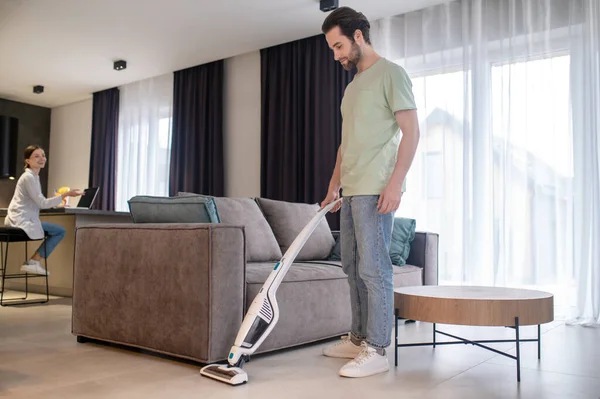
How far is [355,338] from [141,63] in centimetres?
451

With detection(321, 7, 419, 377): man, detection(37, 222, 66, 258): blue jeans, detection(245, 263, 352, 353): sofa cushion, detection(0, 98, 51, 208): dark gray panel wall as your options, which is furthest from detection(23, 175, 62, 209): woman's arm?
detection(0, 98, 51, 208): dark gray panel wall

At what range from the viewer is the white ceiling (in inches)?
174

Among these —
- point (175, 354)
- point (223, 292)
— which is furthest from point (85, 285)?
point (223, 292)

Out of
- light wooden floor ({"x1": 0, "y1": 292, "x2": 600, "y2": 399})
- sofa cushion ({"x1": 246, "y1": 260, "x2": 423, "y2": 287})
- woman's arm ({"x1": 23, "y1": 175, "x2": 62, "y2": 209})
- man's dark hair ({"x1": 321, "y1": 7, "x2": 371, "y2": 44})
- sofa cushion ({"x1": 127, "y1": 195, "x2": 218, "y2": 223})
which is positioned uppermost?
man's dark hair ({"x1": 321, "y1": 7, "x2": 371, "y2": 44})

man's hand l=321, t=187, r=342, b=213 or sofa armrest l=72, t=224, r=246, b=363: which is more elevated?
man's hand l=321, t=187, r=342, b=213

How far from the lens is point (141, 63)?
5914 millimetres

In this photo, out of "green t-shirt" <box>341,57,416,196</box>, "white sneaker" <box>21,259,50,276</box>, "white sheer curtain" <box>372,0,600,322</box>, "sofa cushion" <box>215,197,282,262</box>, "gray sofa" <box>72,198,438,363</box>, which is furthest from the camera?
"white sneaker" <box>21,259,50,276</box>

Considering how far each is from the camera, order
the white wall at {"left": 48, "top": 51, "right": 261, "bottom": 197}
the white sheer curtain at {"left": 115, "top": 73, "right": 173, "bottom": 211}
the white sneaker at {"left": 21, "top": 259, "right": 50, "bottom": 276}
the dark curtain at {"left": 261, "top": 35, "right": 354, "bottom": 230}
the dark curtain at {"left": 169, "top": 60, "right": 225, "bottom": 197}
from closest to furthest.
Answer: the white sneaker at {"left": 21, "top": 259, "right": 50, "bottom": 276} → the dark curtain at {"left": 261, "top": 35, "right": 354, "bottom": 230} → the white wall at {"left": 48, "top": 51, "right": 261, "bottom": 197} → the dark curtain at {"left": 169, "top": 60, "right": 225, "bottom": 197} → the white sheer curtain at {"left": 115, "top": 73, "right": 173, "bottom": 211}

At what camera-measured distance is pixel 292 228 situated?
3342 millimetres

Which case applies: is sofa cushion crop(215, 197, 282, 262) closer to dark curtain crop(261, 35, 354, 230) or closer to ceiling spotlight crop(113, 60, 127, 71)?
dark curtain crop(261, 35, 354, 230)

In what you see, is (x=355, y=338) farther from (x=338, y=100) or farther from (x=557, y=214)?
(x=338, y=100)

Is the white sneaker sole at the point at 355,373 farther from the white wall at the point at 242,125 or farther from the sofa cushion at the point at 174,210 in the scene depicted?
the white wall at the point at 242,125

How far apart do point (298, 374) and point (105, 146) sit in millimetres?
5564

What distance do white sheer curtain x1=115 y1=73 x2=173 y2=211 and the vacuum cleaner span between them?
4371mm
